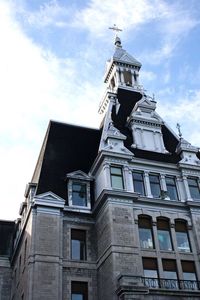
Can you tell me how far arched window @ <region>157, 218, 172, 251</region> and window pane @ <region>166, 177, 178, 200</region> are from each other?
8.06ft

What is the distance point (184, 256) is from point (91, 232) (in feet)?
23.7

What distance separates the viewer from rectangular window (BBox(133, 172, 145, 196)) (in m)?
34.5

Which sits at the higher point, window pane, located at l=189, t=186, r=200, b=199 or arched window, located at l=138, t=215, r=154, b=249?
window pane, located at l=189, t=186, r=200, b=199

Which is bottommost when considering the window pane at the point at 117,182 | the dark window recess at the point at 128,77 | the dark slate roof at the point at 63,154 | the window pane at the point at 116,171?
the window pane at the point at 117,182

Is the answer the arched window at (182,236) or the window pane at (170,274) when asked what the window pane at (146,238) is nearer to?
the window pane at (170,274)

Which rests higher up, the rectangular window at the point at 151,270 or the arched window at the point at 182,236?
the arched window at the point at 182,236

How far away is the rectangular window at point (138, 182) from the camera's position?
34.5 meters

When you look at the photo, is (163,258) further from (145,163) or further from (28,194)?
(28,194)

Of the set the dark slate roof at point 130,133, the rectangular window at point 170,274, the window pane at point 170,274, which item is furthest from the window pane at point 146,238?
the dark slate roof at point 130,133

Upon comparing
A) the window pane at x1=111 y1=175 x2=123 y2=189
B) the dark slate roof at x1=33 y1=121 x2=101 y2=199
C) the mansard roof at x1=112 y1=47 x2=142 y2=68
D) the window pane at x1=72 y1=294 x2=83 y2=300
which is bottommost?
the window pane at x1=72 y1=294 x2=83 y2=300

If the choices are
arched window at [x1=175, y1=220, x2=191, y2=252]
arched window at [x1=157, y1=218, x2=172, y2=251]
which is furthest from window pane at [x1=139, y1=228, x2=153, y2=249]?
arched window at [x1=175, y1=220, x2=191, y2=252]

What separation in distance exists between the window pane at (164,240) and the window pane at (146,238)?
785 millimetres

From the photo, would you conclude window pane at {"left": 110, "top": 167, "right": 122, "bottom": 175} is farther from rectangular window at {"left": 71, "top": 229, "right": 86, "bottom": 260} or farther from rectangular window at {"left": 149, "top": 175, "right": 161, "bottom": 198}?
rectangular window at {"left": 71, "top": 229, "right": 86, "bottom": 260}

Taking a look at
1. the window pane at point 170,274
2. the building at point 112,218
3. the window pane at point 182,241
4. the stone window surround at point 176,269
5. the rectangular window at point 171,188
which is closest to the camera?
the building at point 112,218
